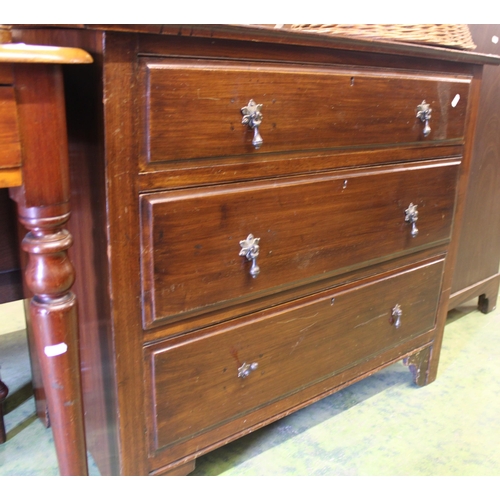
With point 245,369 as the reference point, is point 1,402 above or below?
below

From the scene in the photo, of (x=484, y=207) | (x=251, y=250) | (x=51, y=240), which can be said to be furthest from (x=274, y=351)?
(x=484, y=207)

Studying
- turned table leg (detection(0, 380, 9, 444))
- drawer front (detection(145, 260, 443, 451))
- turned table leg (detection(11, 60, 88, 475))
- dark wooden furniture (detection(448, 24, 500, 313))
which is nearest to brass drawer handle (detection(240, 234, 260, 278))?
drawer front (detection(145, 260, 443, 451))

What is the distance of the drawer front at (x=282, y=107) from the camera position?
0.78 m

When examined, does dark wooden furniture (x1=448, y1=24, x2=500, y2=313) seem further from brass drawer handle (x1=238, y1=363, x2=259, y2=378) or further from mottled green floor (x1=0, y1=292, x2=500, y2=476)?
brass drawer handle (x1=238, y1=363, x2=259, y2=378)

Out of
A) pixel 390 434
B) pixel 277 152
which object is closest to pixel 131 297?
pixel 277 152

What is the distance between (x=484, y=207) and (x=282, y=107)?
1.18 metres

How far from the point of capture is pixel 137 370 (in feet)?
2.86

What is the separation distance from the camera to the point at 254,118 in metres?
0.86

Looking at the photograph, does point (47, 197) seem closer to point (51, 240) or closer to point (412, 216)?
point (51, 240)

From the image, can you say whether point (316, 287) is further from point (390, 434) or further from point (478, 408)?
point (478, 408)

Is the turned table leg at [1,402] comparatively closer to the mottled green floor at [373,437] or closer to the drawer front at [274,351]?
the mottled green floor at [373,437]

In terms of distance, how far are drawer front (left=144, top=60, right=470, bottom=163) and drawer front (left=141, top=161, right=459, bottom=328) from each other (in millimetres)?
73

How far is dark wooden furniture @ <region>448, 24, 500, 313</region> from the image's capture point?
162cm

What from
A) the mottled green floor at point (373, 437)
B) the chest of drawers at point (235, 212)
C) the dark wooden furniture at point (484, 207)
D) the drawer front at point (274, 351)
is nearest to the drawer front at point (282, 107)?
the chest of drawers at point (235, 212)
